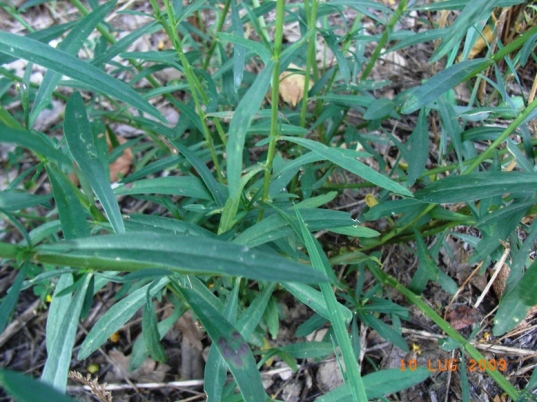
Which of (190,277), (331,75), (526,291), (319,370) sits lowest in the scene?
(319,370)

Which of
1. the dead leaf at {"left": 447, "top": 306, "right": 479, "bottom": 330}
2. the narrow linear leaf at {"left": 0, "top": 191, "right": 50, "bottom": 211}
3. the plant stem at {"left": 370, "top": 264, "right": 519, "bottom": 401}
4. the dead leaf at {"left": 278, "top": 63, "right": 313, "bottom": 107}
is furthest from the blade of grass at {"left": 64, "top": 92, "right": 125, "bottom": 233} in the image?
the dead leaf at {"left": 278, "top": 63, "right": 313, "bottom": 107}

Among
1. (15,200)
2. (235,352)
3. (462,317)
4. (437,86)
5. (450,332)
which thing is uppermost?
(437,86)

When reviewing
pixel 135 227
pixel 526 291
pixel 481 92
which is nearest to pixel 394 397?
pixel 526 291

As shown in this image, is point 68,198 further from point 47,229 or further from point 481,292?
point 481,292

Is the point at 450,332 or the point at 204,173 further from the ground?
the point at 204,173

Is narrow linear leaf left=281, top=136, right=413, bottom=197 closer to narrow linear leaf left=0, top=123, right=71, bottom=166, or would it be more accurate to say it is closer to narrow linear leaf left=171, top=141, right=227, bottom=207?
narrow linear leaf left=171, top=141, right=227, bottom=207

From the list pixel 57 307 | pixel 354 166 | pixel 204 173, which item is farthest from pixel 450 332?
pixel 57 307

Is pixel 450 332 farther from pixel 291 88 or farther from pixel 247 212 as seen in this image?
pixel 291 88
